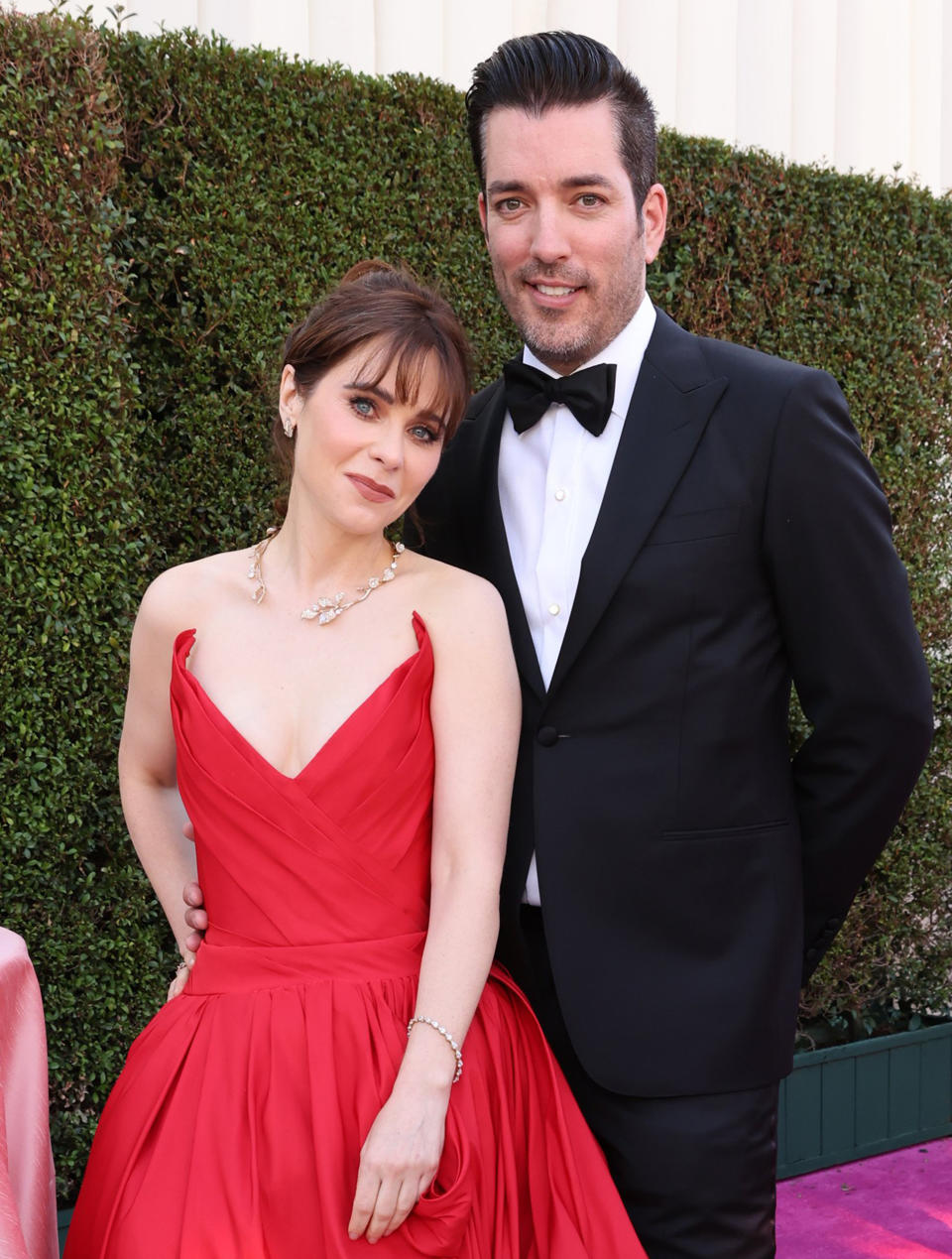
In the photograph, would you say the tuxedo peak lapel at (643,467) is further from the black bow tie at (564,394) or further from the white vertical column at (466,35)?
the white vertical column at (466,35)

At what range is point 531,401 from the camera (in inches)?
84.5

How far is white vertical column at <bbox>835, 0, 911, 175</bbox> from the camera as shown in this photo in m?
5.22

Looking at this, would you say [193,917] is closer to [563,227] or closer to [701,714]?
[701,714]

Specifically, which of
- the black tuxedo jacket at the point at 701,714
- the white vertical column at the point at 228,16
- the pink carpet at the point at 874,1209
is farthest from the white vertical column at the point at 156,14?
the pink carpet at the point at 874,1209

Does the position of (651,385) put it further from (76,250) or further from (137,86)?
(137,86)

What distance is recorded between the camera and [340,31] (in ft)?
13.2

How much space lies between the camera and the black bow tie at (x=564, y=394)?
2084 millimetres

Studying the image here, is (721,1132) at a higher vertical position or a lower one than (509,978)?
lower

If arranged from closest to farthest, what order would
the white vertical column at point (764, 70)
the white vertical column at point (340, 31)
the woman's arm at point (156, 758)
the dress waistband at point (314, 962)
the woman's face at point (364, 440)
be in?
the dress waistband at point (314, 962) → the woman's face at point (364, 440) → the woman's arm at point (156, 758) → the white vertical column at point (340, 31) → the white vertical column at point (764, 70)

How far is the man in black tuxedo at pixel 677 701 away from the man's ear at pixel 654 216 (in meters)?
0.08

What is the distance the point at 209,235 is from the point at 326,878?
1.84 meters

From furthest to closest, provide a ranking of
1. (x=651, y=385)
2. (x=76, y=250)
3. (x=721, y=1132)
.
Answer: (x=76, y=250) < (x=651, y=385) < (x=721, y=1132)

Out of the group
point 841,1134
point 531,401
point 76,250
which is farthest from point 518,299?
point 841,1134

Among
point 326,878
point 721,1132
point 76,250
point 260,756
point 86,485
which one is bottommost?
point 721,1132
